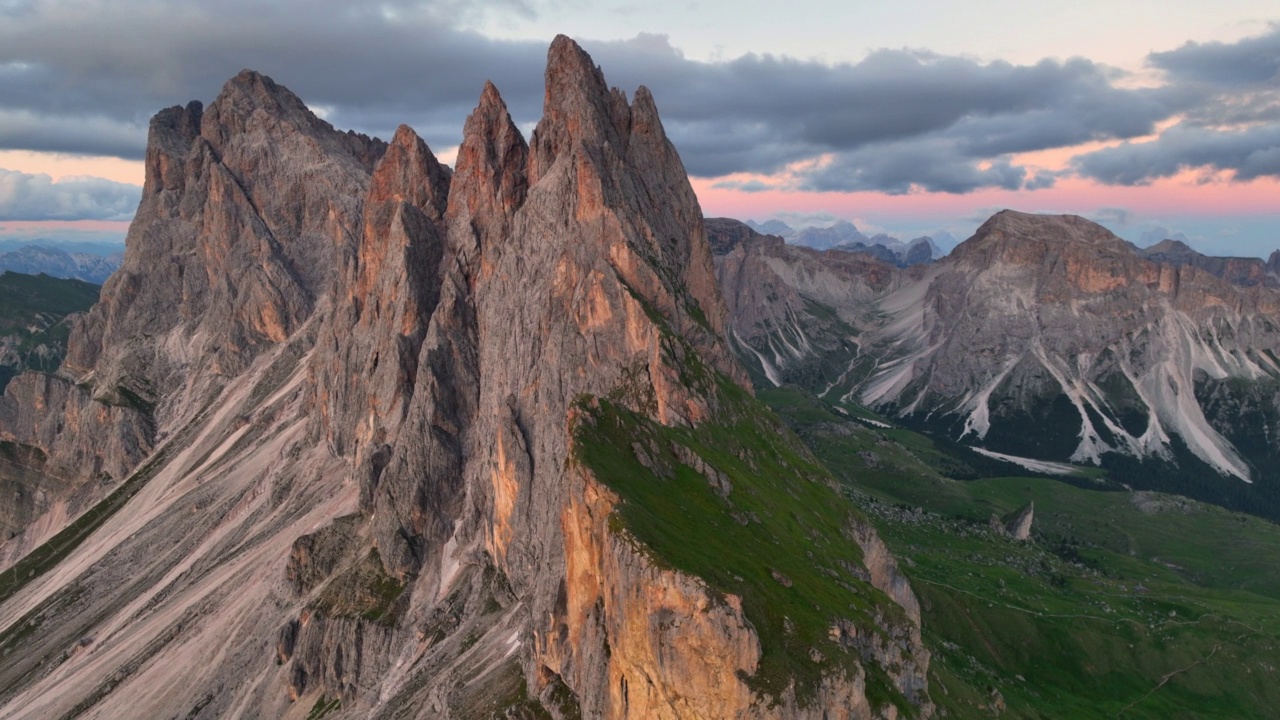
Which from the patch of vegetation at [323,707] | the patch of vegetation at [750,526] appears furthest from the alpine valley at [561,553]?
the patch of vegetation at [323,707]

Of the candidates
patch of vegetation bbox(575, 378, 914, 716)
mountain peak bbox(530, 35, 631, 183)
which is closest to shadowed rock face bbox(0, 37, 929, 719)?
mountain peak bbox(530, 35, 631, 183)

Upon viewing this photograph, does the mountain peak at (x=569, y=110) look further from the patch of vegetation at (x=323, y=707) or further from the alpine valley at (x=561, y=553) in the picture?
the patch of vegetation at (x=323, y=707)

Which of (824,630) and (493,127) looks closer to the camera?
(824,630)

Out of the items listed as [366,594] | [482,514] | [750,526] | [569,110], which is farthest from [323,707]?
[569,110]

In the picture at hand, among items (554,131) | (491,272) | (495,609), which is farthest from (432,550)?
(554,131)

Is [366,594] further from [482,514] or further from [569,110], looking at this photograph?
[569,110]

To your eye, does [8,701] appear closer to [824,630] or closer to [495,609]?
[495,609]

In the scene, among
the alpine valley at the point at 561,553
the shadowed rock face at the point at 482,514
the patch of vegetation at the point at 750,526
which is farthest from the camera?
the shadowed rock face at the point at 482,514
